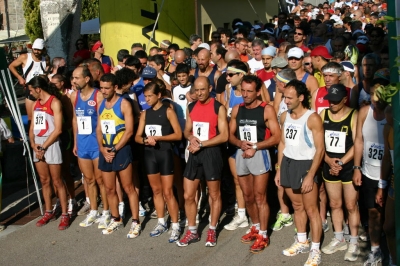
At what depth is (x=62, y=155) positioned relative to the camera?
8375 millimetres

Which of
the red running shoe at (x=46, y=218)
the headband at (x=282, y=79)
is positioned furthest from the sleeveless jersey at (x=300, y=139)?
the red running shoe at (x=46, y=218)

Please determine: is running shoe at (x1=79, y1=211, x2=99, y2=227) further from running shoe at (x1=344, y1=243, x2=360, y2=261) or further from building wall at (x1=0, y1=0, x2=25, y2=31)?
building wall at (x1=0, y1=0, x2=25, y2=31)

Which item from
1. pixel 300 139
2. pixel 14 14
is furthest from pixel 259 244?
pixel 14 14

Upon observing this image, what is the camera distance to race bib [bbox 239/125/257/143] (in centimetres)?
688

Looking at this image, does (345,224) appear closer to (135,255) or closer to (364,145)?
(364,145)

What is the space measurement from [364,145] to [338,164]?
1.16 feet

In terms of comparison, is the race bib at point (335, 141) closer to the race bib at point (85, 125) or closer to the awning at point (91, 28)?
the race bib at point (85, 125)

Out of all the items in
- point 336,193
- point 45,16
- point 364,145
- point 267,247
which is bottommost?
point 267,247

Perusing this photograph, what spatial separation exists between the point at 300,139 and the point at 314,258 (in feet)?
4.02

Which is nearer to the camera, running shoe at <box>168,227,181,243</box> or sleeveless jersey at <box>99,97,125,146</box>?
running shoe at <box>168,227,181,243</box>

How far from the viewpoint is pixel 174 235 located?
7.43 m

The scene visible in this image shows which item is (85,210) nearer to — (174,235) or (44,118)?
(44,118)

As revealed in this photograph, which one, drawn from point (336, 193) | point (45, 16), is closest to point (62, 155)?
point (336, 193)

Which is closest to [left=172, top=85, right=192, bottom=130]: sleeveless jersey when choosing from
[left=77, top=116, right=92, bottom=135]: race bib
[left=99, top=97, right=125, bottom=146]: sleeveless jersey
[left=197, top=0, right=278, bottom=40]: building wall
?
[left=99, top=97, right=125, bottom=146]: sleeveless jersey
